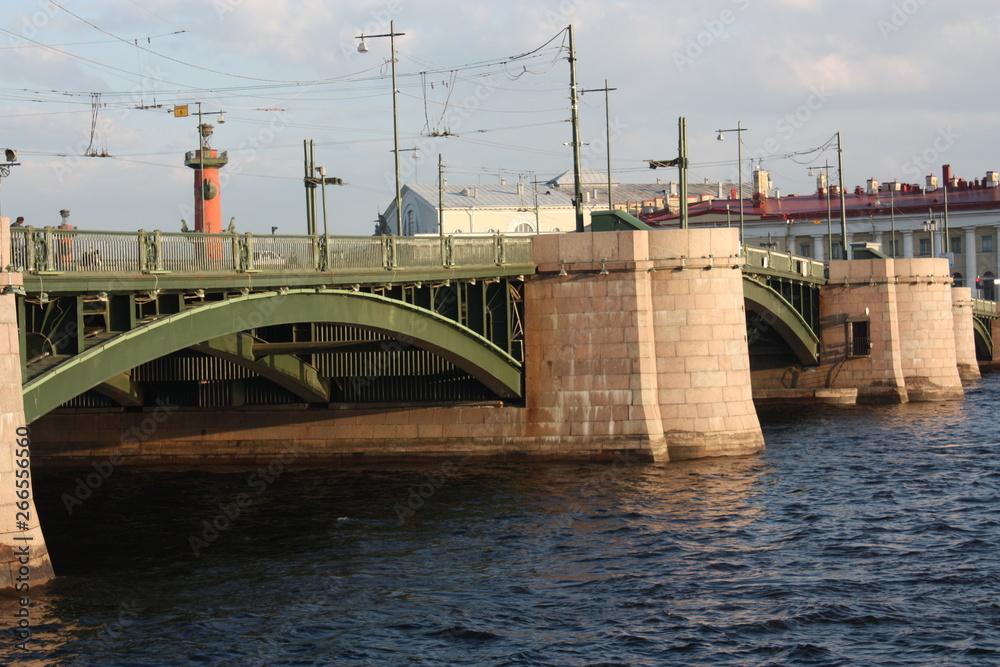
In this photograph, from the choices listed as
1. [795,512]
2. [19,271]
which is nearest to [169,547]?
[19,271]

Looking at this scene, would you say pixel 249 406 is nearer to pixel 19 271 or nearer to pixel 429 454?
pixel 429 454

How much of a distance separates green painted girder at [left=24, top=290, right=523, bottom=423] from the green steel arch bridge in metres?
0.03

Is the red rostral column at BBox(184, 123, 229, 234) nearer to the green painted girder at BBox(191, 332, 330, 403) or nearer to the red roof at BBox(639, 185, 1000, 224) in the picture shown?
the green painted girder at BBox(191, 332, 330, 403)

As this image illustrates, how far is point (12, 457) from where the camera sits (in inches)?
667

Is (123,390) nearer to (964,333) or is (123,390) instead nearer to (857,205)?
(964,333)

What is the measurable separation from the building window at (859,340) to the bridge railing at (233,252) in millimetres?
21638

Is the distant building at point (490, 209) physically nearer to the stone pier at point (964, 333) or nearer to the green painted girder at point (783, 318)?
the stone pier at point (964, 333)

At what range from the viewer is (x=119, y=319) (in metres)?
19.1

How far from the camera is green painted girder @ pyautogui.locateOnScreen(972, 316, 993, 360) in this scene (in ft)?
240

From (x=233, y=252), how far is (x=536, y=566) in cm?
715

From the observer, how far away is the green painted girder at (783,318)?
128 feet

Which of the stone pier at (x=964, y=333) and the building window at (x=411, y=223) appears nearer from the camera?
the stone pier at (x=964, y=333)

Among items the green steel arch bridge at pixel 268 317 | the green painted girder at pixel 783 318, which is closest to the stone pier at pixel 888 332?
the green painted girder at pixel 783 318

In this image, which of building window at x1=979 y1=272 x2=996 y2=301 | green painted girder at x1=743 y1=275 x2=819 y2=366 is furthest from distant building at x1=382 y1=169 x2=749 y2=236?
green painted girder at x1=743 y1=275 x2=819 y2=366
